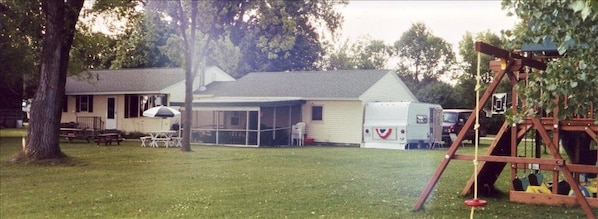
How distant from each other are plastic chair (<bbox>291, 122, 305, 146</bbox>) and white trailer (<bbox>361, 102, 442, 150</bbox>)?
131cm

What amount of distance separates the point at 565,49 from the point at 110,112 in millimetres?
12511

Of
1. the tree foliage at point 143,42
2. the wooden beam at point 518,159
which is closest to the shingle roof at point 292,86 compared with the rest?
the tree foliage at point 143,42

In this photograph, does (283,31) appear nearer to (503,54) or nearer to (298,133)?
(503,54)

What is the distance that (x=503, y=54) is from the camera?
12.5 feet

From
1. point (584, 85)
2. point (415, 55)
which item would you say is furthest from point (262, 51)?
point (584, 85)

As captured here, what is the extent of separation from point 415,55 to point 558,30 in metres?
2.04

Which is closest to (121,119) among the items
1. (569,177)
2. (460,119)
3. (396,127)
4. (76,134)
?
(76,134)

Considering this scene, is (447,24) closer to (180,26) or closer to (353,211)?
Answer: (353,211)

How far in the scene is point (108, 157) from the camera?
27.2 feet

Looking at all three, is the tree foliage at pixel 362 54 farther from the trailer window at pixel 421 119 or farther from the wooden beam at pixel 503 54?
the trailer window at pixel 421 119

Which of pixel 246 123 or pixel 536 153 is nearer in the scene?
pixel 536 153

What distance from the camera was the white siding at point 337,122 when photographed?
9.71m

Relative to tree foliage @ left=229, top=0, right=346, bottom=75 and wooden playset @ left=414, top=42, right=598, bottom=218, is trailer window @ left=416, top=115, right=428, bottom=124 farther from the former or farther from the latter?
wooden playset @ left=414, top=42, right=598, bottom=218

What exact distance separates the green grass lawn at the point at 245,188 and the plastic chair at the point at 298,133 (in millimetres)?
2244
